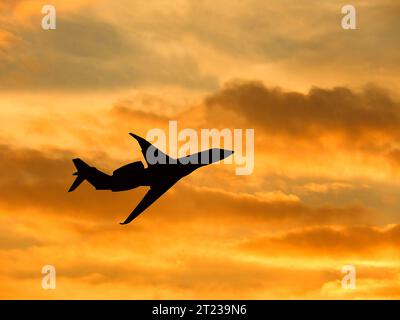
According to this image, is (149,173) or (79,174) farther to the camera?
(79,174)

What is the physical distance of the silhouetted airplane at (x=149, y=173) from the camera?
92938mm

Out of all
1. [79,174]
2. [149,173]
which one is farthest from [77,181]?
[149,173]

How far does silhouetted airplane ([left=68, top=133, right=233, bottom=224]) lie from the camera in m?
92.9

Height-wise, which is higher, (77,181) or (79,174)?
(79,174)

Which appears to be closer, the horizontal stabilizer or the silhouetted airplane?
the silhouetted airplane

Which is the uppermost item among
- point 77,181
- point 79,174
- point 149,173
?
point 79,174

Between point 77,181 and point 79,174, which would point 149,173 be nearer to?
point 79,174

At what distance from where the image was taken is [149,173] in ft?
307

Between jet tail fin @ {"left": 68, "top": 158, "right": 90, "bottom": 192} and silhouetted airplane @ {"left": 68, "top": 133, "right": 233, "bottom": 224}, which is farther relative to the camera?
jet tail fin @ {"left": 68, "top": 158, "right": 90, "bottom": 192}

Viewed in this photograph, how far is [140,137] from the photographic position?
94.5m

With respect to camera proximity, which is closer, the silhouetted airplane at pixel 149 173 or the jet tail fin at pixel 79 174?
the silhouetted airplane at pixel 149 173
